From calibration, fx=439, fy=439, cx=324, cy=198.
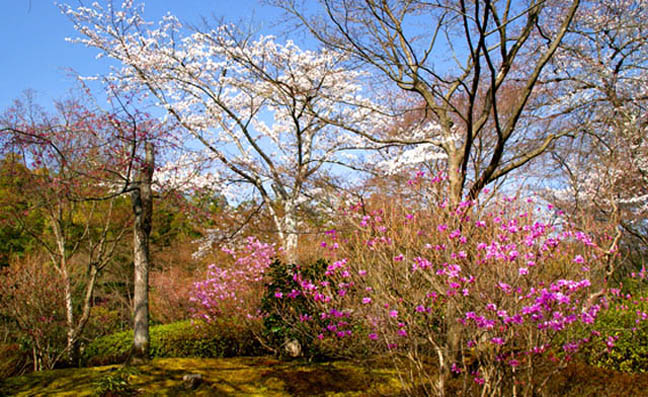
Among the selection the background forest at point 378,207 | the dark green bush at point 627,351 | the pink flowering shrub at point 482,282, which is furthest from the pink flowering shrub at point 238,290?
the dark green bush at point 627,351

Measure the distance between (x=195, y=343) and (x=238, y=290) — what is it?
4.55 feet

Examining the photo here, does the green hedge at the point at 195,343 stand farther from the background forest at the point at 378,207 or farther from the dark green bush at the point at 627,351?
the dark green bush at the point at 627,351

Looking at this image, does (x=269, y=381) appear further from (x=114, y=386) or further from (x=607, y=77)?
(x=607, y=77)

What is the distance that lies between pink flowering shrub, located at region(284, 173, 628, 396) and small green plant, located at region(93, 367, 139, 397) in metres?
2.76

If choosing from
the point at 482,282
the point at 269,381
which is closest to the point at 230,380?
the point at 269,381

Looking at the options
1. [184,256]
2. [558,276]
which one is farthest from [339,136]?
[184,256]

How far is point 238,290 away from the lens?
25.5ft

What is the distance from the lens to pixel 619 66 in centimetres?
860

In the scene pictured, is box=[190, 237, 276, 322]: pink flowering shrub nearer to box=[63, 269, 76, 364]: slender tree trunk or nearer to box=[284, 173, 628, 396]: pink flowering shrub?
box=[63, 269, 76, 364]: slender tree trunk

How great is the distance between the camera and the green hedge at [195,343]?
7781 millimetres

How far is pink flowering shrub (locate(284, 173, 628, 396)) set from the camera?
10.4 feet

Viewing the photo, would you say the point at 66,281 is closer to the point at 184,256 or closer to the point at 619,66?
the point at 184,256

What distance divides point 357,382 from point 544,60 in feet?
14.7

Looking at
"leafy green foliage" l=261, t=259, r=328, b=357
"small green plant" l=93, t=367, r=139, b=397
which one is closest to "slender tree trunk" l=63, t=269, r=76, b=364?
"small green plant" l=93, t=367, r=139, b=397
